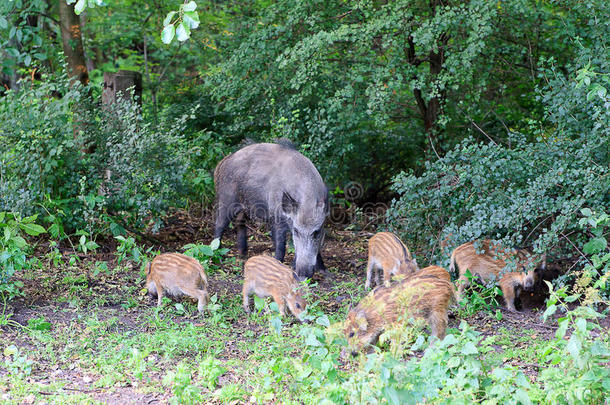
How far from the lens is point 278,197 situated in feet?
24.3

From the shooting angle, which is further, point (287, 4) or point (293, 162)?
point (287, 4)

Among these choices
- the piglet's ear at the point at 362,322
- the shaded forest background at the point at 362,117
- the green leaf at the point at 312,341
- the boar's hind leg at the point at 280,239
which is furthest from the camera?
the boar's hind leg at the point at 280,239

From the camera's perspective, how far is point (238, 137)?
9930 mm

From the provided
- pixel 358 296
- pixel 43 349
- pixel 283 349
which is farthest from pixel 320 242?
pixel 43 349

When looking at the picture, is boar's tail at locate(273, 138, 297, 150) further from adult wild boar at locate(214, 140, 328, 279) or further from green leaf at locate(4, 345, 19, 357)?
green leaf at locate(4, 345, 19, 357)

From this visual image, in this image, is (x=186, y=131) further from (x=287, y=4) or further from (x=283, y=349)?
(x=283, y=349)

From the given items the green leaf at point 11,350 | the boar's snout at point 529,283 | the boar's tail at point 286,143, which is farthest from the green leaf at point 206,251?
the boar's snout at point 529,283

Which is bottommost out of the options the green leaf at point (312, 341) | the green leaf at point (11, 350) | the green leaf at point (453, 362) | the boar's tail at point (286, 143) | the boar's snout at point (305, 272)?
the boar's snout at point (305, 272)

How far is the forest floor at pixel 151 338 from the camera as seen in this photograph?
13.9 feet

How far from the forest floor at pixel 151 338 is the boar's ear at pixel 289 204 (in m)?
0.78

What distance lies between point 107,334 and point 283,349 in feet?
4.62

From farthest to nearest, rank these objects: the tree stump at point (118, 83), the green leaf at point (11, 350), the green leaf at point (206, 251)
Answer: the tree stump at point (118, 83), the green leaf at point (206, 251), the green leaf at point (11, 350)

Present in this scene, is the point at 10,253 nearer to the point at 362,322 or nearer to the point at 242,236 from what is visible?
the point at 362,322

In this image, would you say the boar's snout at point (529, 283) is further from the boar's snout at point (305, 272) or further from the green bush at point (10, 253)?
the green bush at point (10, 253)
